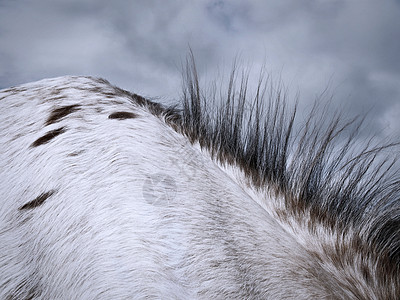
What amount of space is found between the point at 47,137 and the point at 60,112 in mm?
128

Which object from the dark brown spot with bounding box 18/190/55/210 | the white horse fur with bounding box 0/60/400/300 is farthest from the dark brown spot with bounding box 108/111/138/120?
the dark brown spot with bounding box 18/190/55/210

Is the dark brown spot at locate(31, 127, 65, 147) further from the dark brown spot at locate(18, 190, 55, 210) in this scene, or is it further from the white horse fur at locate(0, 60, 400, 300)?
the dark brown spot at locate(18, 190, 55, 210)

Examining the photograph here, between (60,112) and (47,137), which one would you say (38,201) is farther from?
(60,112)

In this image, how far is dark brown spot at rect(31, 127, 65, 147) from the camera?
1057 millimetres

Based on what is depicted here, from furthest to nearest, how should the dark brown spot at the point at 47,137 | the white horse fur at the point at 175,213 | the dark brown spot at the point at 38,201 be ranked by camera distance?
the dark brown spot at the point at 47,137 < the dark brown spot at the point at 38,201 < the white horse fur at the point at 175,213

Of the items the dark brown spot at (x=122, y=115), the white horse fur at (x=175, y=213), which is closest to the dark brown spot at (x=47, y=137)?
the white horse fur at (x=175, y=213)

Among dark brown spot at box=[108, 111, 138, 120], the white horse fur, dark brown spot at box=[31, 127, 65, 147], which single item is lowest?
the white horse fur

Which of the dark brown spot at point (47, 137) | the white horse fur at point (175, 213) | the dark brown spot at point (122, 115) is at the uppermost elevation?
the dark brown spot at point (122, 115)

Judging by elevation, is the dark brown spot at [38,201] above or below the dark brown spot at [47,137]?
below

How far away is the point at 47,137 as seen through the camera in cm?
107

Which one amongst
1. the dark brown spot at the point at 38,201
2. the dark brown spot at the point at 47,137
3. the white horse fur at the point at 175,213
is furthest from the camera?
the dark brown spot at the point at 47,137

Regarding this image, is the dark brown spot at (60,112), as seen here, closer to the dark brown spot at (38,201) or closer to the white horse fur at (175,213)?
the white horse fur at (175,213)

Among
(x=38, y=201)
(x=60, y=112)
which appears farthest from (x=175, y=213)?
(x=60, y=112)

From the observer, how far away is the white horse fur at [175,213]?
0.76m
